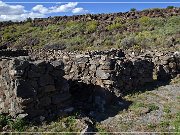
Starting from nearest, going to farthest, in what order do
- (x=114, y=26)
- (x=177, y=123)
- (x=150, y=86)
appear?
(x=177, y=123) → (x=150, y=86) → (x=114, y=26)

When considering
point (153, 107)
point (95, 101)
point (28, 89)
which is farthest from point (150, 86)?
point (28, 89)

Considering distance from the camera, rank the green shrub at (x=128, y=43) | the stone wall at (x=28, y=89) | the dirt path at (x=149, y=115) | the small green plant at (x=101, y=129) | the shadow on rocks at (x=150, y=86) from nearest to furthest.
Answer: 1. the small green plant at (x=101, y=129)
2. the stone wall at (x=28, y=89)
3. the dirt path at (x=149, y=115)
4. the shadow on rocks at (x=150, y=86)
5. the green shrub at (x=128, y=43)

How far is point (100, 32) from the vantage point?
48531 millimetres

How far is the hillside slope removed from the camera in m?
39.7

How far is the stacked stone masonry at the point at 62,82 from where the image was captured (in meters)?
12.8

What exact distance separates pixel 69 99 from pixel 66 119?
1375 millimetres

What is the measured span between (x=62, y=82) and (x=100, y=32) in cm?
3496

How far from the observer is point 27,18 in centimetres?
7462

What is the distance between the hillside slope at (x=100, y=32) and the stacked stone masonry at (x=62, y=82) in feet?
51.9

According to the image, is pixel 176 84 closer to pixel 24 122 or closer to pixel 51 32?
pixel 24 122

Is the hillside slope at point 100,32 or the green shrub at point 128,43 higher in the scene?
the hillside slope at point 100,32

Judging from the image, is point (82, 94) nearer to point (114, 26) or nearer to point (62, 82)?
point (62, 82)

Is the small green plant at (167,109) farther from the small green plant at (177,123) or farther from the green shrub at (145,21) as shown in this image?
the green shrub at (145,21)

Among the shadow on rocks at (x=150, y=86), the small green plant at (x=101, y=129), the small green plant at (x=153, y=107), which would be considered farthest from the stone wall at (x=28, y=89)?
the shadow on rocks at (x=150, y=86)
